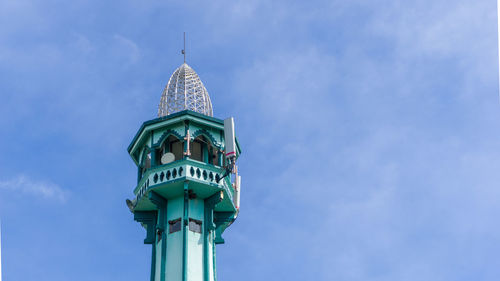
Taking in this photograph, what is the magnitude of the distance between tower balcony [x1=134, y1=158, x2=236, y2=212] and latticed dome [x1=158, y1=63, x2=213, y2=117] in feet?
15.9

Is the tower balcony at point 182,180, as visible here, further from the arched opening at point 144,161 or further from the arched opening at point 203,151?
the arched opening at point 144,161

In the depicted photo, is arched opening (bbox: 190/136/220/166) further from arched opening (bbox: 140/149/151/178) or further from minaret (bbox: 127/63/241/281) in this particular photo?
arched opening (bbox: 140/149/151/178)

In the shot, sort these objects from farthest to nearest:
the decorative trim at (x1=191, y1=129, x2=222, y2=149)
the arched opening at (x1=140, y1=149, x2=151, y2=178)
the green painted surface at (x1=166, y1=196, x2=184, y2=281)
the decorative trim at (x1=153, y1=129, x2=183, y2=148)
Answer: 1. the arched opening at (x1=140, y1=149, x2=151, y2=178)
2. the decorative trim at (x1=191, y1=129, x2=222, y2=149)
3. the decorative trim at (x1=153, y1=129, x2=183, y2=148)
4. the green painted surface at (x1=166, y1=196, x2=184, y2=281)

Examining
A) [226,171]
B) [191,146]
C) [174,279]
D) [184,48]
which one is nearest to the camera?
[174,279]

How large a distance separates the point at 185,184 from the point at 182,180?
0.28 m

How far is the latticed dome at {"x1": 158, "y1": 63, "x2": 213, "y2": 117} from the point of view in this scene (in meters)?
44.9

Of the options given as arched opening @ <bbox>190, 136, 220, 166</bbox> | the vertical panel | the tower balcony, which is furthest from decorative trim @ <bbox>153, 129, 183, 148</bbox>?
the vertical panel

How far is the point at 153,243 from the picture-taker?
4156 centimetres

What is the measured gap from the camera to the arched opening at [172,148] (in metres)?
43.6

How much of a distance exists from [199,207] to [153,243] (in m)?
3.35

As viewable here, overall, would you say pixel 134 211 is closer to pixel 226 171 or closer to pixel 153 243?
pixel 153 243

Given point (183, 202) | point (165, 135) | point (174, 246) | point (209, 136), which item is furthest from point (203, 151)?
point (174, 246)

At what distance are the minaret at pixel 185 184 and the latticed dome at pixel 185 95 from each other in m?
0.07

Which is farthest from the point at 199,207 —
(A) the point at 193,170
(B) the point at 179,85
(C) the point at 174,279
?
(B) the point at 179,85
